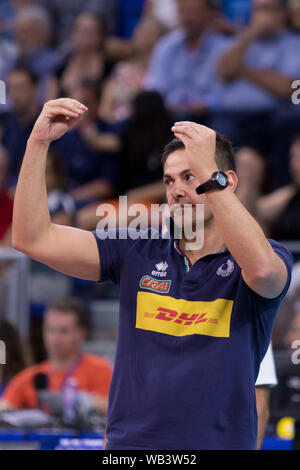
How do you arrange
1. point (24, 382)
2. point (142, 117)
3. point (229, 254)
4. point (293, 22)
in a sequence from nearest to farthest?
point (229, 254) < point (24, 382) < point (142, 117) < point (293, 22)

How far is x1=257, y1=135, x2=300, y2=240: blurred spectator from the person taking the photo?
6.20 meters

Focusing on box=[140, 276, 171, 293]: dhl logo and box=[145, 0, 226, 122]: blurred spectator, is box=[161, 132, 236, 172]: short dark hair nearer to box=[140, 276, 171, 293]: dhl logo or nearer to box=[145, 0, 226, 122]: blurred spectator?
box=[140, 276, 171, 293]: dhl logo

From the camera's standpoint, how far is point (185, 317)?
2.52 m

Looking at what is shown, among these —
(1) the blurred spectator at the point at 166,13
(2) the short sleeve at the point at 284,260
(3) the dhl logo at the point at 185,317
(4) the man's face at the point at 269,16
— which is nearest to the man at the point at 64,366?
(3) the dhl logo at the point at 185,317

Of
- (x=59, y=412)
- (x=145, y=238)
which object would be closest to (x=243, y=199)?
(x=59, y=412)

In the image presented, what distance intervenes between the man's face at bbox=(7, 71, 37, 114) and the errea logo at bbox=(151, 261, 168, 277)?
5748mm

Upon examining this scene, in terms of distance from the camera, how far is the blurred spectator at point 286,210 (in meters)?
6.20

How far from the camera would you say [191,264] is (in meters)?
2.67

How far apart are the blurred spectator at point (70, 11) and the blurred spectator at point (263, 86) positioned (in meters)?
2.00

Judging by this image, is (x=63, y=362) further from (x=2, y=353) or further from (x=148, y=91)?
(x=148, y=91)

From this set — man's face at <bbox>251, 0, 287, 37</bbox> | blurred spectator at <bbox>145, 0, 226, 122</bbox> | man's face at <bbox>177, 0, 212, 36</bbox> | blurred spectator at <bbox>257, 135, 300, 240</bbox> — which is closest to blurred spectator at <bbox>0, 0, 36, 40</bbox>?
blurred spectator at <bbox>145, 0, 226, 122</bbox>

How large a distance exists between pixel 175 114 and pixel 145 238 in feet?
14.2

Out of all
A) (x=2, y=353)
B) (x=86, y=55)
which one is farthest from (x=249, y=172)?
(x=86, y=55)

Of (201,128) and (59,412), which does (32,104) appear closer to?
(59,412)
